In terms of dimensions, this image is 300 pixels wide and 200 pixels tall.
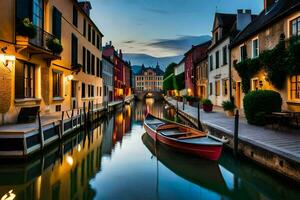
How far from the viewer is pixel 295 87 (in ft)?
41.2

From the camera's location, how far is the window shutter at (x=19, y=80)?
39.6 ft

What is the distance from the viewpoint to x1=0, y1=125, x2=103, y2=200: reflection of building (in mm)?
7121

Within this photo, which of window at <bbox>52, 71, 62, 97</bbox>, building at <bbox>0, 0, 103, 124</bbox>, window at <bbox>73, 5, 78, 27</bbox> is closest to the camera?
building at <bbox>0, 0, 103, 124</bbox>

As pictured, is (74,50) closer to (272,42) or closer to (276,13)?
(272,42)

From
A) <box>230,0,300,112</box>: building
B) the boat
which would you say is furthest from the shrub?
the boat

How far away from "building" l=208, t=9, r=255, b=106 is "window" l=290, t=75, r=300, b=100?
10.1 metres

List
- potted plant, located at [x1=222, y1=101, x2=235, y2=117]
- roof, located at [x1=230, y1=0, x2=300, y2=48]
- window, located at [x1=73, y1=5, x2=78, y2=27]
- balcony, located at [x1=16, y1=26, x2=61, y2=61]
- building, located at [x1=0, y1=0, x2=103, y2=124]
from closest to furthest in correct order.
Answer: building, located at [x1=0, y1=0, x2=103, y2=124] → balcony, located at [x1=16, y1=26, x2=61, y2=61] → roof, located at [x1=230, y1=0, x2=300, y2=48] → potted plant, located at [x1=222, y1=101, x2=235, y2=117] → window, located at [x1=73, y1=5, x2=78, y2=27]

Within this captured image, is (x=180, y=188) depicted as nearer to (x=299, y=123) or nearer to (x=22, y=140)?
(x=22, y=140)

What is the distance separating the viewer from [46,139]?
11227 mm

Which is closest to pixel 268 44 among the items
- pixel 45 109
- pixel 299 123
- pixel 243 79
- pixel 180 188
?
pixel 243 79

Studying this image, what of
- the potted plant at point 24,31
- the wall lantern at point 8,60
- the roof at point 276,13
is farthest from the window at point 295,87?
the wall lantern at point 8,60

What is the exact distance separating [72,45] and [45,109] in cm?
716

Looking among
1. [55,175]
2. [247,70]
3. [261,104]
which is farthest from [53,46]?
[247,70]

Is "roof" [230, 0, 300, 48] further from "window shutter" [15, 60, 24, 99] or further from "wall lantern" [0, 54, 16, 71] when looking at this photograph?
"window shutter" [15, 60, 24, 99]
